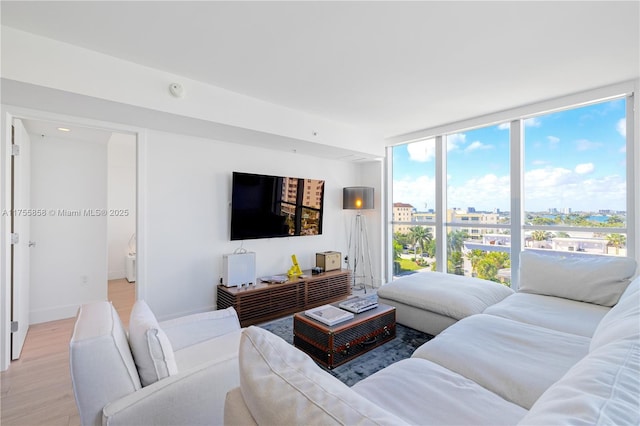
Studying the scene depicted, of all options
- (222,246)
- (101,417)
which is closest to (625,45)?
(101,417)

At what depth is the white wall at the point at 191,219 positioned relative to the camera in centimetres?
323

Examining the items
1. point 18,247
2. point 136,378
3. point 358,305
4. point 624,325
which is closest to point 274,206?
point 358,305

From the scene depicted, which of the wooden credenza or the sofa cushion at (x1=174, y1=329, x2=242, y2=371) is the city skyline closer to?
the wooden credenza

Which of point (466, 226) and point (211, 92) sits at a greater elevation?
point (211, 92)

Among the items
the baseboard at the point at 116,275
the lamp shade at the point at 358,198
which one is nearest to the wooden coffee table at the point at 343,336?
the lamp shade at the point at 358,198

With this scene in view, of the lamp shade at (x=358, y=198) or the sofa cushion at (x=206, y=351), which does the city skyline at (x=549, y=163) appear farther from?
the sofa cushion at (x=206, y=351)

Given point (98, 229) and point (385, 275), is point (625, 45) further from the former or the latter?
point (98, 229)

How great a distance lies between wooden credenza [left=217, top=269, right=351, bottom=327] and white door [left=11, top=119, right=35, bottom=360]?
1.77 meters

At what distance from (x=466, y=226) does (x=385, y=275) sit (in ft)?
5.31

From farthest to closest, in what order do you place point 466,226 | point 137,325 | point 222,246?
point 466,226
point 222,246
point 137,325

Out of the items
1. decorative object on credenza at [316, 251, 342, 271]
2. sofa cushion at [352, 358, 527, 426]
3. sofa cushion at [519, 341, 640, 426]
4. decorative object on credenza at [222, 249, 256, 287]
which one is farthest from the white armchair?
decorative object on credenza at [316, 251, 342, 271]

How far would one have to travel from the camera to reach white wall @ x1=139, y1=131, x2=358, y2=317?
3230 millimetres

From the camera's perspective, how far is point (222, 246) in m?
3.74

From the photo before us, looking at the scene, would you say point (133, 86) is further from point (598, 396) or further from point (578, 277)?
point (578, 277)
